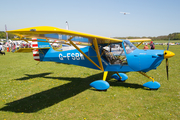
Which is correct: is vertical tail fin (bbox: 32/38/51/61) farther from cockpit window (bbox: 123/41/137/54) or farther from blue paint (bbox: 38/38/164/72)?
cockpit window (bbox: 123/41/137/54)

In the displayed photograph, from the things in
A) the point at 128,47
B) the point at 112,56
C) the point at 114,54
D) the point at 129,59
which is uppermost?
the point at 128,47

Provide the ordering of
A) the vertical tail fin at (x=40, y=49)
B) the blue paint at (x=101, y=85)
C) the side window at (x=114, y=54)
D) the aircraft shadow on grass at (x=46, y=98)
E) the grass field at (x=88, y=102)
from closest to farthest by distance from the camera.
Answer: the grass field at (x=88, y=102)
the aircraft shadow on grass at (x=46, y=98)
the blue paint at (x=101, y=85)
the side window at (x=114, y=54)
the vertical tail fin at (x=40, y=49)

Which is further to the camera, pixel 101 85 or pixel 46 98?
pixel 101 85

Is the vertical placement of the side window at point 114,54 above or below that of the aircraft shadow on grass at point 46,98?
above

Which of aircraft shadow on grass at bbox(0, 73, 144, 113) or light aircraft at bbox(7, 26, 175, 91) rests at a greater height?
light aircraft at bbox(7, 26, 175, 91)

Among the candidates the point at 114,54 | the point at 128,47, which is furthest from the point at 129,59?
the point at 114,54

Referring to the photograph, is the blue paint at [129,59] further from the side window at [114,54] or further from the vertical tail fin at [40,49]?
the vertical tail fin at [40,49]

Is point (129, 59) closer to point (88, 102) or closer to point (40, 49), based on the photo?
point (88, 102)

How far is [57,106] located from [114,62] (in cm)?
335

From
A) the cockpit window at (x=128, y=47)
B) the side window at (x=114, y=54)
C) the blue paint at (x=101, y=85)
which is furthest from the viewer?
the side window at (x=114, y=54)

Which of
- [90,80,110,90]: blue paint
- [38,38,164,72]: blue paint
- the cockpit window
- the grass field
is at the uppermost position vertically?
the cockpit window

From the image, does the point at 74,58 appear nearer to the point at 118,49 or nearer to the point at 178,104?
the point at 118,49

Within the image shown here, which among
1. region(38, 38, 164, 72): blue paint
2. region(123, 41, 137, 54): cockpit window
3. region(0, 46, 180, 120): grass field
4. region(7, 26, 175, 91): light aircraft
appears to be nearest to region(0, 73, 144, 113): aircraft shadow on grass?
region(0, 46, 180, 120): grass field

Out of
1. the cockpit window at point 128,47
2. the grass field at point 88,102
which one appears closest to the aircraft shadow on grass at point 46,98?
the grass field at point 88,102
